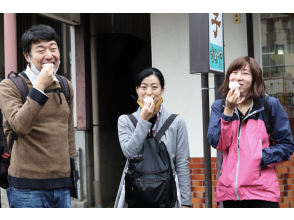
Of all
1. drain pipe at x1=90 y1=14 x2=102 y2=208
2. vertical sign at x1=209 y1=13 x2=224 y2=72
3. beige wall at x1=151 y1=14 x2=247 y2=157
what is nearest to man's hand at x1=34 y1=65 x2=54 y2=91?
vertical sign at x1=209 y1=13 x2=224 y2=72

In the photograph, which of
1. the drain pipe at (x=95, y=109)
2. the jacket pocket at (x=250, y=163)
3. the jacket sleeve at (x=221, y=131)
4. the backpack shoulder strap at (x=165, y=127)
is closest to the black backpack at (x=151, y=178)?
the backpack shoulder strap at (x=165, y=127)

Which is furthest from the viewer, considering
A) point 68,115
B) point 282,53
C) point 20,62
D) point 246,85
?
point 20,62

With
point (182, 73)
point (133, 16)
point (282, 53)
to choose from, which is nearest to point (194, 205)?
point (182, 73)

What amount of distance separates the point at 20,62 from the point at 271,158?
506 centimetres

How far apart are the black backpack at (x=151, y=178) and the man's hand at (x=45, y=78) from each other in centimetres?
83

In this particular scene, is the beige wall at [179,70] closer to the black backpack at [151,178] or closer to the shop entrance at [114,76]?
the shop entrance at [114,76]

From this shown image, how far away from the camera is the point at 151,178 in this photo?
2.65 metres

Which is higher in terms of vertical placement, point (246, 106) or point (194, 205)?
point (246, 106)

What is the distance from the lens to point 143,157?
8.89 feet

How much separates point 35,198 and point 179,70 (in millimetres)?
3258

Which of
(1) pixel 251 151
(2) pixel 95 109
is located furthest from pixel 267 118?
(2) pixel 95 109

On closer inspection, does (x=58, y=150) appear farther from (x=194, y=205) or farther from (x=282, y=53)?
(x=282, y=53)

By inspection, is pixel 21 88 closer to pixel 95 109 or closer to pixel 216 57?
pixel 216 57

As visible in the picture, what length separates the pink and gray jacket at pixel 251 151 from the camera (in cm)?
263
